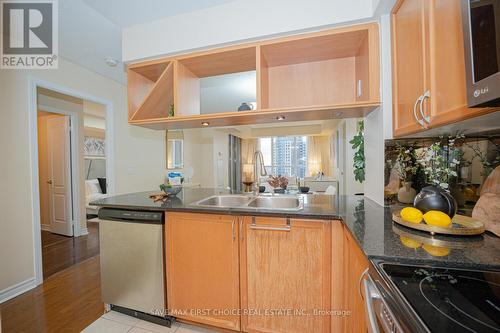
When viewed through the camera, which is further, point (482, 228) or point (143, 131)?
point (143, 131)

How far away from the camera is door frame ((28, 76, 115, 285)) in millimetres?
2160

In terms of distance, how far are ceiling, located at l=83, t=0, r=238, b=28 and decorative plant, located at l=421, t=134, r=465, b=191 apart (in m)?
1.76

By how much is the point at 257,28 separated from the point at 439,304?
5.61 ft

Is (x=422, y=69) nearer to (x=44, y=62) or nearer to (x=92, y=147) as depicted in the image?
(x=44, y=62)

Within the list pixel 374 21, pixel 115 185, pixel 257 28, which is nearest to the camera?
pixel 374 21

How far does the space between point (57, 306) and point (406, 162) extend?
298cm

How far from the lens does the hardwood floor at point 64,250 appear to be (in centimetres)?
257

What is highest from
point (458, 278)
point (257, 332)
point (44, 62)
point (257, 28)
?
point (44, 62)

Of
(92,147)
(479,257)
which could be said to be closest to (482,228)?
(479,257)

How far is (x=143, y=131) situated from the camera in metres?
3.60

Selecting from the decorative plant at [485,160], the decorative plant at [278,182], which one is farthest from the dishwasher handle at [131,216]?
the decorative plant at [485,160]

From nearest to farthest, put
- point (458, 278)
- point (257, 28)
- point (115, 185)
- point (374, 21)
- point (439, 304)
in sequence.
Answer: point (439, 304)
point (458, 278)
point (374, 21)
point (257, 28)
point (115, 185)

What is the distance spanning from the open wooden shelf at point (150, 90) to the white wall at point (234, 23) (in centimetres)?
13

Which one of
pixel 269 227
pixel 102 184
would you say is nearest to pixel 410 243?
pixel 269 227
